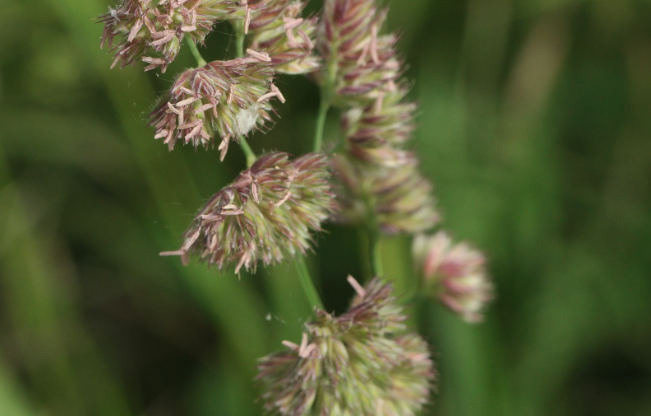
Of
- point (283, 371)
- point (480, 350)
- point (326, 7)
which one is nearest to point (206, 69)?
point (326, 7)

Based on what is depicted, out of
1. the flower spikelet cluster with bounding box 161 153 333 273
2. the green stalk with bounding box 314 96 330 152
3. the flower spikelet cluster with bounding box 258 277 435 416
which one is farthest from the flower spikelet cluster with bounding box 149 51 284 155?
the flower spikelet cluster with bounding box 258 277 435 416

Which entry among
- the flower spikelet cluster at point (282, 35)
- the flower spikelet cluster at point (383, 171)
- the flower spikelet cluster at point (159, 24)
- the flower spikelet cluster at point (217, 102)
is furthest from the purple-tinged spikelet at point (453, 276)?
the flower spikelet cluster at point (159, 24)

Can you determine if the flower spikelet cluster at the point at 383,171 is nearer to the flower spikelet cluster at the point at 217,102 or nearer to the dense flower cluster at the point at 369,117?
the dense flower cluster at the point at 369,117

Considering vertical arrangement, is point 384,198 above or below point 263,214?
below

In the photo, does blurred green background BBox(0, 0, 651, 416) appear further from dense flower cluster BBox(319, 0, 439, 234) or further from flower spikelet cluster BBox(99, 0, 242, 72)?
flower spikelet cluster BBox(99, 0, 242, 72)

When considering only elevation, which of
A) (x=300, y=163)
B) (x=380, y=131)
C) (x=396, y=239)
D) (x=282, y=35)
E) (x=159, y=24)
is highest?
(x=159, y=24)

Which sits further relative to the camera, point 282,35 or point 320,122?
point 320,122

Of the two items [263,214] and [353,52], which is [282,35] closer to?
[353,52]

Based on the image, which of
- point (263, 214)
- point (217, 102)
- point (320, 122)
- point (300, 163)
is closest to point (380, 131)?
point (320, 122)
